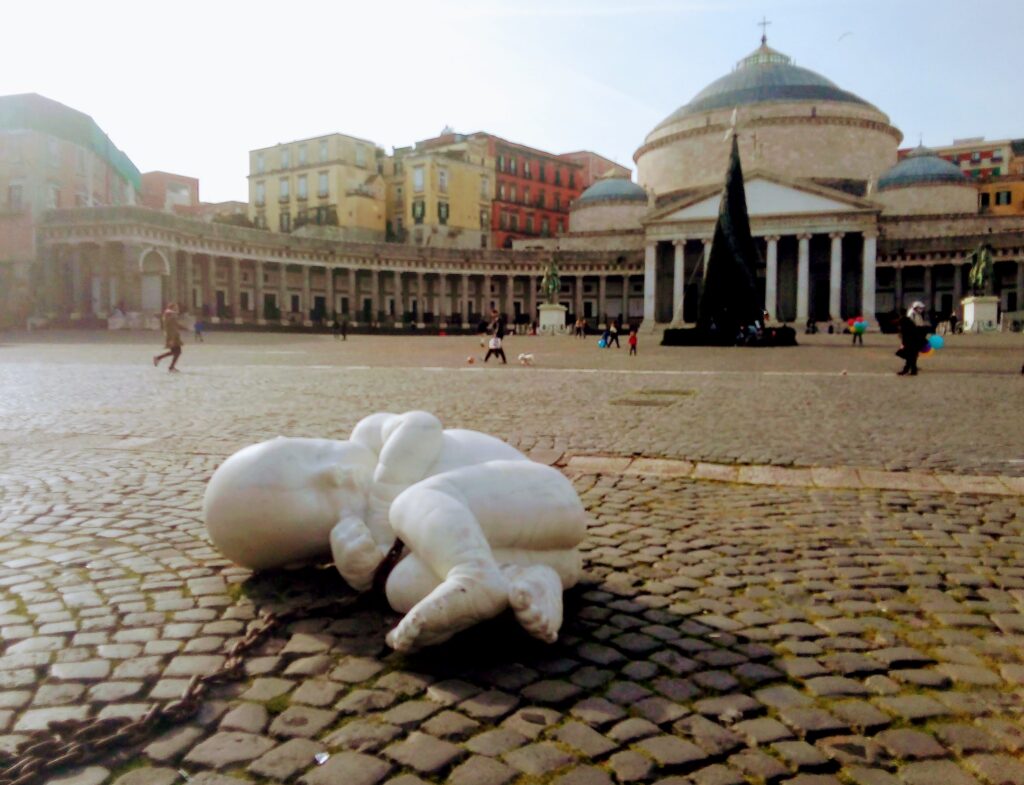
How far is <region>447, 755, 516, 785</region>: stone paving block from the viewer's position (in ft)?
7.34

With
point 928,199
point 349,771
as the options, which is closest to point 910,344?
point 349,771

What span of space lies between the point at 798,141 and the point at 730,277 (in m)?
40.1

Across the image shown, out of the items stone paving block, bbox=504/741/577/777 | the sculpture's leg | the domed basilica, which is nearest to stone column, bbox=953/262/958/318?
the domed basilica

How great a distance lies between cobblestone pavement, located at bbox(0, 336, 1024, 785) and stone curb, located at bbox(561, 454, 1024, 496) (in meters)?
0.04

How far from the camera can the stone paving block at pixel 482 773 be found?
2236 millimetres

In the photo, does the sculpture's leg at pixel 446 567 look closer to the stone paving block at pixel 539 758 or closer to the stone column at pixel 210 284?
the stone paving block at pixel 539 758

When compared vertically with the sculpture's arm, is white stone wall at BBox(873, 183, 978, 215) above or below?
above

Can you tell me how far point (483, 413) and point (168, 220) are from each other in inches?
1891

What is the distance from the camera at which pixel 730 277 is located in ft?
107

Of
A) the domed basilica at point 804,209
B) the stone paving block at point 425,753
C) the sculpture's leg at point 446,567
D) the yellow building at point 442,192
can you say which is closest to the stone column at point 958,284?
the domed basilica at point 804,209

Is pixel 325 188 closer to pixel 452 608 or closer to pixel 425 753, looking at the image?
pixel 452 608

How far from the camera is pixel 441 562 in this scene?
3.00 metres

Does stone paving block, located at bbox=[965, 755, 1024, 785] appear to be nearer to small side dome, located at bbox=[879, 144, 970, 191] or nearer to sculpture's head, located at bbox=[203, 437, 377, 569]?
sculpture's head, located at bbox=[203, 437, 377, 569]

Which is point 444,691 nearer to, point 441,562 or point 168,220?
point 441,562
